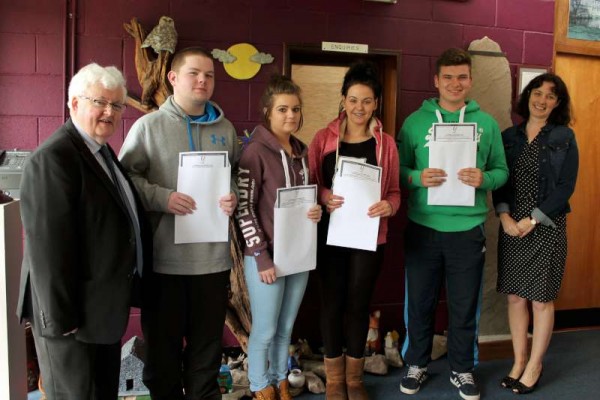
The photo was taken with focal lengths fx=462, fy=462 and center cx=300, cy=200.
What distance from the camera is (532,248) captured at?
7.79 ft

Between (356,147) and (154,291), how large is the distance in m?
1.07

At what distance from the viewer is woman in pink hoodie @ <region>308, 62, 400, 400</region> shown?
2.10 metres

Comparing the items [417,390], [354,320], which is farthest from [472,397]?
[354,320]

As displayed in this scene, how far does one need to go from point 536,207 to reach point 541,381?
1037 millimetres

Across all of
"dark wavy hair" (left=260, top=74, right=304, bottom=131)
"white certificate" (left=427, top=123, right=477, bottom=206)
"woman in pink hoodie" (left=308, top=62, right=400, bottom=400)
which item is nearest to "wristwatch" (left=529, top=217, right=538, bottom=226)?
"white certificate" (left=427, top=123, right=477, bottom=206)

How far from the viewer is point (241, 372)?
8.11 ft

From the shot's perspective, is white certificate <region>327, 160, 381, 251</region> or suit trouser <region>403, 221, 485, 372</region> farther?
suit trouser <region>403, 221, 485, 372</region>

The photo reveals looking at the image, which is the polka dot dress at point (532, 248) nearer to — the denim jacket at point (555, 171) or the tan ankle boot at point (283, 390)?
the denim jacket at point (555, 171)

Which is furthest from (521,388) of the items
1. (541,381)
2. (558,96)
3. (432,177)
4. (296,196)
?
(296,196)

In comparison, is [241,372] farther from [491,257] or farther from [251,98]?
[491,257]

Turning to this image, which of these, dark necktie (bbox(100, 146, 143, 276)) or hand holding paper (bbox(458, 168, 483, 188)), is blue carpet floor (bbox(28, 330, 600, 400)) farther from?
dark necktie (bbox(100, 146, 143, 276))

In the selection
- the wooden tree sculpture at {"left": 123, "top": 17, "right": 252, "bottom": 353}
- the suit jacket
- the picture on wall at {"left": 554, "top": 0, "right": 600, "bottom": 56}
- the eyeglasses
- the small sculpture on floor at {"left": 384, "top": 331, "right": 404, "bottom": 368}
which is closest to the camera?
the suit jacket

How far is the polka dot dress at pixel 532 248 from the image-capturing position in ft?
7.76

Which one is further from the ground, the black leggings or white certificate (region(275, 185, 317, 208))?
white certificate (region(275, 185, 317, 208))
